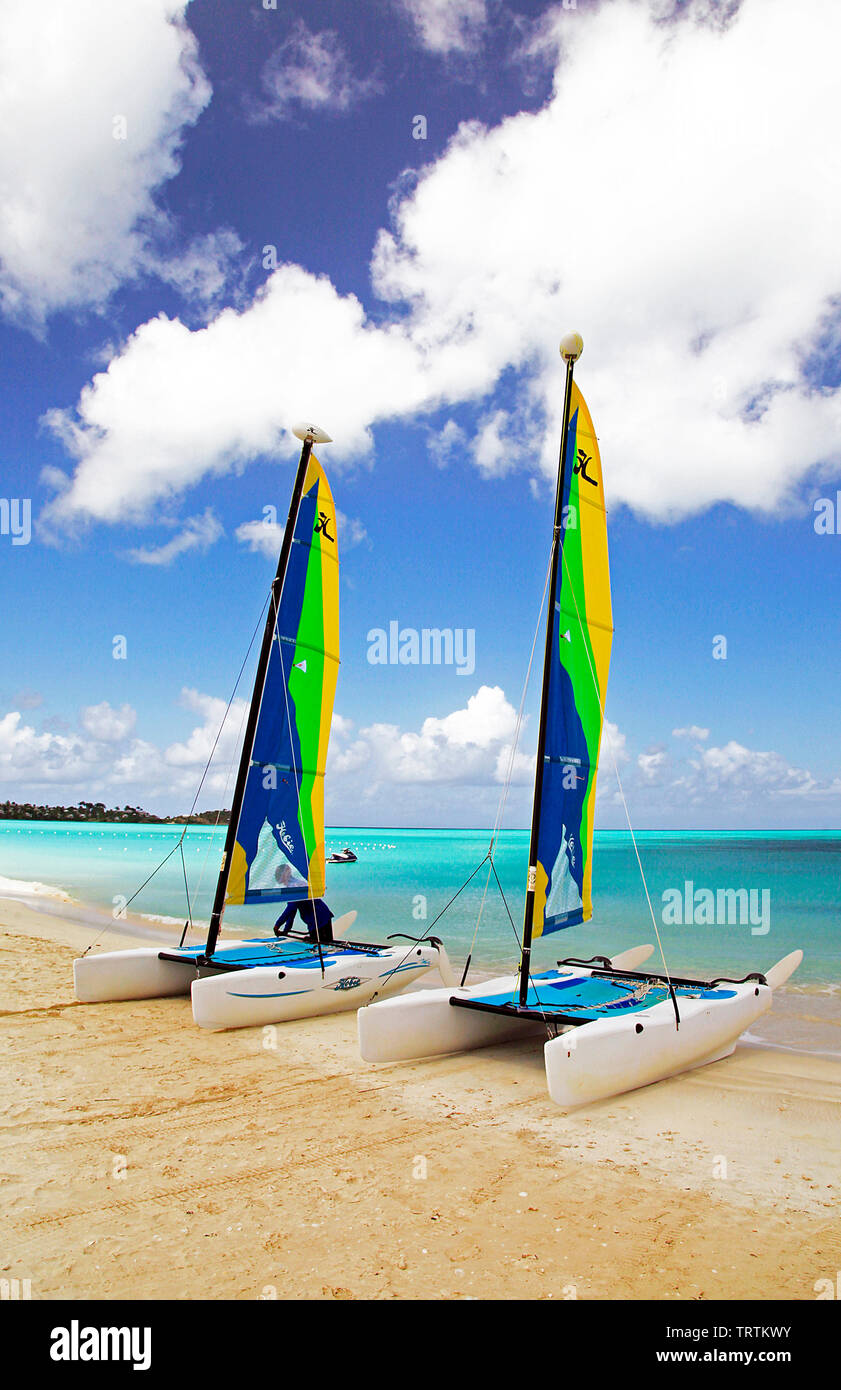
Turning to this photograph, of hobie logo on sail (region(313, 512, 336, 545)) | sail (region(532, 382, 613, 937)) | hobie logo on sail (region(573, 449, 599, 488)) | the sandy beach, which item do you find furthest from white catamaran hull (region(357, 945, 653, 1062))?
hobie logo on sail (region(313, 512, 336, 545))

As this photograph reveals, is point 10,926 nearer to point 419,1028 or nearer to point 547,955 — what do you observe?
point 547,955

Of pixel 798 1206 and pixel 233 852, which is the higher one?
pixel 233 852

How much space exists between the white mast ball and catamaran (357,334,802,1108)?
3.50 metres

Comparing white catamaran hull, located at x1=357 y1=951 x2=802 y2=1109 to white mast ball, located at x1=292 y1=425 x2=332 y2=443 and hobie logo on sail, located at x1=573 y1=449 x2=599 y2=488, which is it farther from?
white mast ball, located at x1=292 y1=425 x2=332 y2=443

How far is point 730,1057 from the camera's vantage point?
7.39 m

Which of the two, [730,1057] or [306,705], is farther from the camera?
[306,705]

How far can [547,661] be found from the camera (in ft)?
23.6

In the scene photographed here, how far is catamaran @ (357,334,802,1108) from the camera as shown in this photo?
5934 mm

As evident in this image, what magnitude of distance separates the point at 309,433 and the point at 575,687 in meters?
4.90

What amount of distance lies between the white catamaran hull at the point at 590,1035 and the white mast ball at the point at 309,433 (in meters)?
6.81

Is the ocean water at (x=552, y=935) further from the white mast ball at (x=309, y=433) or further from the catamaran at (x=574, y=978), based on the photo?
the white mast ball at (x=309, y=433)
